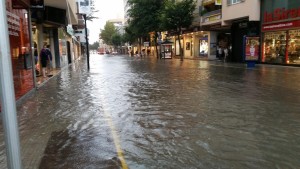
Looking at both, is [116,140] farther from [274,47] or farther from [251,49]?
[274,47]

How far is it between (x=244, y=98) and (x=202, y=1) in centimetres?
3303

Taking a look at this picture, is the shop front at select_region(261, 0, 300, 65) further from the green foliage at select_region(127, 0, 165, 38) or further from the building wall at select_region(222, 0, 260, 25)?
the green foliage at select_region(127, 0, 165, 38)

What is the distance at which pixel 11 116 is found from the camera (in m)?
2.37

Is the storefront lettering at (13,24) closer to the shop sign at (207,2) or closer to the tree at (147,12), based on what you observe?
the shop sign at (207,2)

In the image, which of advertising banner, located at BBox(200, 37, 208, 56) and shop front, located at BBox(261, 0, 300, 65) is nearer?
shop front, located at BBox(261, 0, 300, 65)

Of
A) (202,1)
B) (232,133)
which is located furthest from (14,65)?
(202,1)

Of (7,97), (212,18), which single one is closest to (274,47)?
(212,18)

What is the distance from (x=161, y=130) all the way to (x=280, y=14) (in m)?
21.9

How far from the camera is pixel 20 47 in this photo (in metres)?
10.5

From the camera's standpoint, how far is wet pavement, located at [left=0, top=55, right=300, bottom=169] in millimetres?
4641

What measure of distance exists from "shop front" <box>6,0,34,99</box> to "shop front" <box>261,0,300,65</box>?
745 inches

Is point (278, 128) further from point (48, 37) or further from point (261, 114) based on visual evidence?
point (48, 37)

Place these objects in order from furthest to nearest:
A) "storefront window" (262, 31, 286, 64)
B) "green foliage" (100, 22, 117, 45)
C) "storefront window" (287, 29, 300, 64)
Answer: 1. "green foliage" (100, 22, 117, 45)
2. "storefront window" (262, 31, 286, 64)
3. "storefront window" (287, 29, 300, 64)

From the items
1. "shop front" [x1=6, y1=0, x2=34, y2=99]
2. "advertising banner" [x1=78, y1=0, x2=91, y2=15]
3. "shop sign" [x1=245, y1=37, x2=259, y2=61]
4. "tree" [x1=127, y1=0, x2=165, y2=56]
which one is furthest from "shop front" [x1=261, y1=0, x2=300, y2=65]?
"tree" [x1=127, y1=0, x2=165, y2=56]
